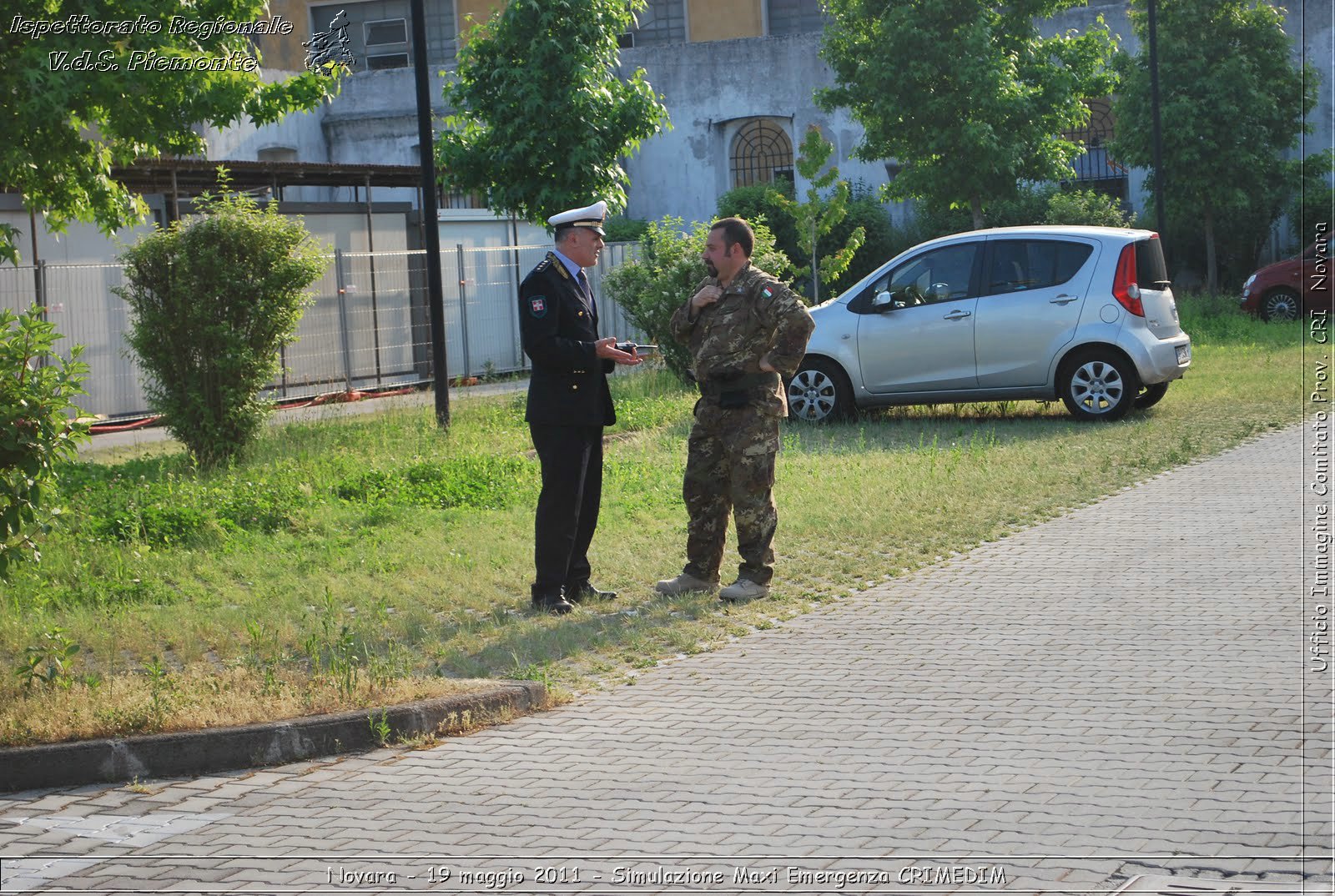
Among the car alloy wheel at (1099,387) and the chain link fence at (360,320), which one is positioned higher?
the chain link fence at (360,320)

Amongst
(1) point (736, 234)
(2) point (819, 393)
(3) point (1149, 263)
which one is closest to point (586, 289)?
(1) point (736, 234)

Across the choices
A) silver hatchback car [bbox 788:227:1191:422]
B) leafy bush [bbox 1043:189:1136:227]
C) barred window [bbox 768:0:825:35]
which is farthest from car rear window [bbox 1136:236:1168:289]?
barred window [bbox 768:0:825:35]

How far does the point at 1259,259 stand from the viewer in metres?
33.6

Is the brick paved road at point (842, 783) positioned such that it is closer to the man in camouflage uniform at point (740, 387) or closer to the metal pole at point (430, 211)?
the man in camouflage uniform at point (740, 387)

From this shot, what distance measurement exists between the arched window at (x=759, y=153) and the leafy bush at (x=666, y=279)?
17.1 meters

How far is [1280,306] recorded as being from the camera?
27891 millimetres

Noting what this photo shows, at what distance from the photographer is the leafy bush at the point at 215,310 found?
1395 centimetres

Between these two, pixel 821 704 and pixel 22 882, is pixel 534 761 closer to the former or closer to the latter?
pixel 821 704

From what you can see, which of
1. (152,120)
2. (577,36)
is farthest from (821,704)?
(577,36)

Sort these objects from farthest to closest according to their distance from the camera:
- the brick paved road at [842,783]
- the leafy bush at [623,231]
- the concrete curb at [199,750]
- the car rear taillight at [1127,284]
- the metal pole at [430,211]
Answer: the leafy bush at [623,231]
the metal pole at [430,211]
the car rear taillight at [1127,284]
the concrete curb at [199,750]
the brick paved road at [842,783]

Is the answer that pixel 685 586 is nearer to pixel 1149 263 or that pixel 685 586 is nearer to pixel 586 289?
pixel 586 289

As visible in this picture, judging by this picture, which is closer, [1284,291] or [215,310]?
[215,310]

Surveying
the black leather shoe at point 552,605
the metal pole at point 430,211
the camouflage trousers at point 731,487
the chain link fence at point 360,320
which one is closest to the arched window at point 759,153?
the chain link fence at point 360,320

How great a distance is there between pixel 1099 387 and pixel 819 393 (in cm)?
278
